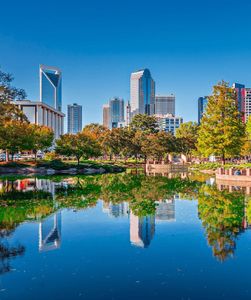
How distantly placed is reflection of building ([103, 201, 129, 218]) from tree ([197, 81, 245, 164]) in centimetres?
2895

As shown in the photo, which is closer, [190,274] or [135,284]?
[135,284]

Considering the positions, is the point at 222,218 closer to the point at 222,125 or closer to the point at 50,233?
the point at 50,233

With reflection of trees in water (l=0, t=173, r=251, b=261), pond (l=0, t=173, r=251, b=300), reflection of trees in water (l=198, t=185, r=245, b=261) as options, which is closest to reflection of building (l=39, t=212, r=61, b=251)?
pond (l=0, t=173, r=251, b=300)

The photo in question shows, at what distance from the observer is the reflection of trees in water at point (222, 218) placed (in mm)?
12545

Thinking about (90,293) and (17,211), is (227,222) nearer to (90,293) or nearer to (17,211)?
(90,293)

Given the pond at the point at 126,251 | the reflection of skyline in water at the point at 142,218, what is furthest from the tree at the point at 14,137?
the reflection of skyline in water at the point at 142,218

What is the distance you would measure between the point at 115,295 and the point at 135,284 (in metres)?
0.83

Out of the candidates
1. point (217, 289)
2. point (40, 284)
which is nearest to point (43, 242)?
point (40, 284)

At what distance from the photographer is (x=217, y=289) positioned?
8.95 metres

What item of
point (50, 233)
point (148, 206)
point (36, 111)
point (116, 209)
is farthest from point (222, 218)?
point (36, 111)

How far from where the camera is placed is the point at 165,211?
1983 cm

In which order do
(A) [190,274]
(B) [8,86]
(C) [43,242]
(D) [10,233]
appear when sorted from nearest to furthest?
(A) [190,274] < (C) [43,242] < (D) [10,233] < (B) [8,86]

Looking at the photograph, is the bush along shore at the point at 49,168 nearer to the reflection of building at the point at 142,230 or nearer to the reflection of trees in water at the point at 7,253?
the reflection of building at the point at 142,230

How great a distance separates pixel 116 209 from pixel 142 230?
5798 mm
